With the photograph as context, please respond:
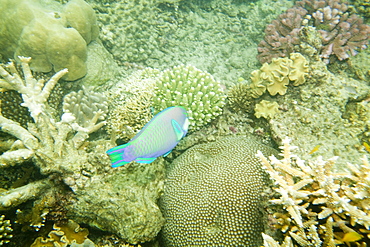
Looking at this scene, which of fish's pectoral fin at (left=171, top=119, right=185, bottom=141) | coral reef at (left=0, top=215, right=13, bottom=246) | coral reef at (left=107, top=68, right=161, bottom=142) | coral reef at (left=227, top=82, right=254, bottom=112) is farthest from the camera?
coral reef at (left=227, top=82, right=254, bottom=112)

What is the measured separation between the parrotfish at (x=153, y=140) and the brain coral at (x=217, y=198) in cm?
145

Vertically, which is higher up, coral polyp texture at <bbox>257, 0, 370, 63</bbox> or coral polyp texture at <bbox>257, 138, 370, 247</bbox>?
coral polyp texture at <bbox>257, 0, 370, 63</bbox>

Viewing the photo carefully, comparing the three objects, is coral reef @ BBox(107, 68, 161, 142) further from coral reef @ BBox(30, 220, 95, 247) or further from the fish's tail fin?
the fish's tail fin

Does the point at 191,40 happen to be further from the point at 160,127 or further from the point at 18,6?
the point at 160,127

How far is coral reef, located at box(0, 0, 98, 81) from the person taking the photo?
12.9ft

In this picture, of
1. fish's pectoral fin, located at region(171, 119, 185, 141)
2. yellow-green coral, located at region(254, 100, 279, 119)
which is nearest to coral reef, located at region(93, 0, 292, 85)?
yellow-green coral, located at region(254, 100, 279, 119)

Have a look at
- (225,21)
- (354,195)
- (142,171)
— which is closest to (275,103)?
(354,195)

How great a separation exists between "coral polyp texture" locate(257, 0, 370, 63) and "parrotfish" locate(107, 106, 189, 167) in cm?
444

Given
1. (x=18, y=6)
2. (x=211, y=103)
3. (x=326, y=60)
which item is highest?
(x=326, y=60)

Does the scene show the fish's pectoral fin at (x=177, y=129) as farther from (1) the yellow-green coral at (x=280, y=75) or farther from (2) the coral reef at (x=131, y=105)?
(1) the yellow-green coral at (x=280, y=75)

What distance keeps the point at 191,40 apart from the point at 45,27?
4.15 metres

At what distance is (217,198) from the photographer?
10.3ft

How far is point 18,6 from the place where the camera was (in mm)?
3928

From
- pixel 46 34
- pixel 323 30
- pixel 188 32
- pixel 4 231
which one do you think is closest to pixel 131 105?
pixel 46 34
